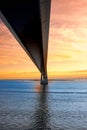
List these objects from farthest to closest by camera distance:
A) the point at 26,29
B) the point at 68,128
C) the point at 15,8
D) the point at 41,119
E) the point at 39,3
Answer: the point at 41,119, the point at 68,128, the point at 26,29, the point at 15,8, the point at 39,3

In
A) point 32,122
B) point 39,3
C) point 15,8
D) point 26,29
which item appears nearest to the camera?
point 39,3

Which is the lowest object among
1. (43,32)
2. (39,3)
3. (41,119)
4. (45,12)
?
(41,119)

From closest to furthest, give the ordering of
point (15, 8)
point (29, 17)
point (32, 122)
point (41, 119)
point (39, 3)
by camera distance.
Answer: point (39, 3)
point (15, 8)
point (29, 17)
point (32, 122)
point (41, 119)

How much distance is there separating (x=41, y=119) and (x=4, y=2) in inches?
699

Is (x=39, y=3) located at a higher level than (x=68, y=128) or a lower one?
higher

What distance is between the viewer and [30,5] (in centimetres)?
1355

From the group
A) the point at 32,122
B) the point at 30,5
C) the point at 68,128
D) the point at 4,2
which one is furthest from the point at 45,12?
the point at 32,122

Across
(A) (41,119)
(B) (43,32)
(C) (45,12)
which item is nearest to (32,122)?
(A) (41,119)

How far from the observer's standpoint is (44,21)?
1695 centimetres

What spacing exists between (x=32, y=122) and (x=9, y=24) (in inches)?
505

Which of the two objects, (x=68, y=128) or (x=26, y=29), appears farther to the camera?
(x=68, y=128)

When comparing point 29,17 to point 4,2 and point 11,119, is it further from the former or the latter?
point 11,119

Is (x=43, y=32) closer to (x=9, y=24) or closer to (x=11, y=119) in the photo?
(x=9, y=24)

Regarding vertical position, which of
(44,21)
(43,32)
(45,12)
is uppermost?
(45,12)
